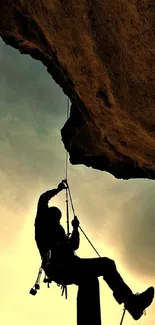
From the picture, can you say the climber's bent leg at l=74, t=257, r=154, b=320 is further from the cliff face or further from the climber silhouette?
the cliff face

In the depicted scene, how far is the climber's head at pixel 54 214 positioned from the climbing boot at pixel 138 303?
1.91 metres

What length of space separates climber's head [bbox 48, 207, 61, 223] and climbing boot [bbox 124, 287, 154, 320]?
191cm

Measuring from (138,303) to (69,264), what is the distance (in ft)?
4.30

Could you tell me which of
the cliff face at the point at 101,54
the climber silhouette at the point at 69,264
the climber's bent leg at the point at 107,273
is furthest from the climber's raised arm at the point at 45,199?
the cliff face at the point at 101,54

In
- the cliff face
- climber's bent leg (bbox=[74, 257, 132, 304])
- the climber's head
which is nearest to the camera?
the cliff face

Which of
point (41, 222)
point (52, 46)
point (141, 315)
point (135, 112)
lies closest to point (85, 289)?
point (141, 315)

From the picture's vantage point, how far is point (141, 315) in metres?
6.43

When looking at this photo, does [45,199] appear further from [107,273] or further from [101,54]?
[101,54]

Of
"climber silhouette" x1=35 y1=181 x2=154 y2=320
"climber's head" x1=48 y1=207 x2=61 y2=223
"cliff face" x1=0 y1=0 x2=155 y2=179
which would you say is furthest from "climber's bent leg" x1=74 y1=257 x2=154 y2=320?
"cliff face" x1=0 y1=0 x2=155 y2=179

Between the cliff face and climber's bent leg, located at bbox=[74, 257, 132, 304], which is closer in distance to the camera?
the cliff face

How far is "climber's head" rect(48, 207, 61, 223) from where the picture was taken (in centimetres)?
718

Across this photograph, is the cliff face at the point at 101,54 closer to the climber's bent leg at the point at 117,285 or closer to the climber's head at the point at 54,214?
the climber's head at the point at 54,214

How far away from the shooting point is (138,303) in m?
6.39

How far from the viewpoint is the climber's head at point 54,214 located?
7184 millimetres
